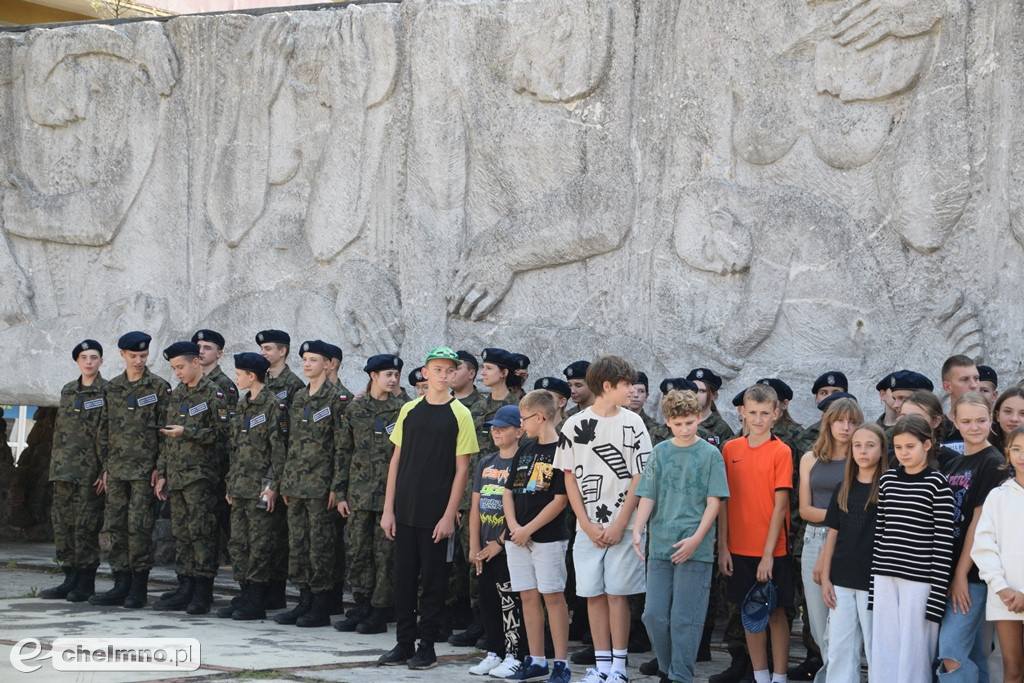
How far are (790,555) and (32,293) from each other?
655 cm

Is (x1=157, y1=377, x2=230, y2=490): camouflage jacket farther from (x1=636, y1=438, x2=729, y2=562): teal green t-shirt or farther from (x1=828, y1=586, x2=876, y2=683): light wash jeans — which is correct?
(x1=828, y1=586, x2=876, y2=683): light wash jeans

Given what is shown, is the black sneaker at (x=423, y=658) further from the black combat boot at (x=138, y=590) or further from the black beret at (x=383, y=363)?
the black combat boot at (x=138, y=590)

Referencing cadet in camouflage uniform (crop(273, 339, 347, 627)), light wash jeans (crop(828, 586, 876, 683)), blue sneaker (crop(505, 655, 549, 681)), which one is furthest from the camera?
cadet in camouflage uniform (crop(273, 339, 347, 627))

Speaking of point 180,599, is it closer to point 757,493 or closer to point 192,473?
point 192,473

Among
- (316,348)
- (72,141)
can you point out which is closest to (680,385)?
(316,348)

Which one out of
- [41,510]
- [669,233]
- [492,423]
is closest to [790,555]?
[492,423]

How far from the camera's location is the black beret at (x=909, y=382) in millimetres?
5847

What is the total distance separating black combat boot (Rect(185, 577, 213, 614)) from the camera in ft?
23.9

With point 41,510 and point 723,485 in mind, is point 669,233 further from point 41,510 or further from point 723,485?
point 41,510

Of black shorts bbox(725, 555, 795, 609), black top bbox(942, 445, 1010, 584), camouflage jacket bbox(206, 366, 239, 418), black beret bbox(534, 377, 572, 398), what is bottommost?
black shorts bbox(725, 555, 795, 609)

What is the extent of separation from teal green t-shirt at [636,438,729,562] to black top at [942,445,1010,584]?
873 millimetres

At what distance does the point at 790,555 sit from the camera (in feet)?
18.9

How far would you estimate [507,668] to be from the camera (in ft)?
18.2

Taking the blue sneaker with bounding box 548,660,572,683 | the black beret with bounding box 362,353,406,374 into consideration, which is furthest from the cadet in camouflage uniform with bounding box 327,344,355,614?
the blue sneaker with bounding box 548,660,572,683
